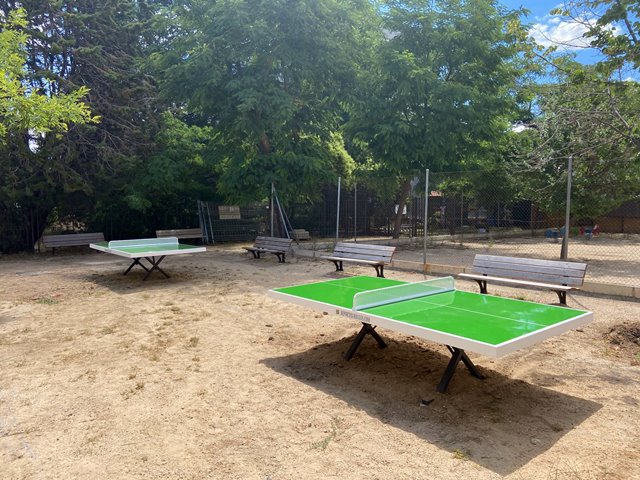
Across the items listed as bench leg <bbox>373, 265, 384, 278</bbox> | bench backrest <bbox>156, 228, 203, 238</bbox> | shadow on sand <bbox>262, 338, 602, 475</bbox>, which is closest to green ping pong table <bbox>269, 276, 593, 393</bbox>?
shadow on sand <bbox>262, 338, 602, 475</bbox>

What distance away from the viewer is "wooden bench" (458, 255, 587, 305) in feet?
24.9

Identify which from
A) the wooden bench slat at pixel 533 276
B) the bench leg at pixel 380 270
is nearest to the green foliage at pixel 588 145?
the wooden bench slat at pixel 533 276

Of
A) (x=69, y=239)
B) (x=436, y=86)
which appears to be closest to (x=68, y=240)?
(x=69, y=239)

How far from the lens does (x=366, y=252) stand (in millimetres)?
11305

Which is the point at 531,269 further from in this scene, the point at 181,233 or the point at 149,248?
the point at 181,233

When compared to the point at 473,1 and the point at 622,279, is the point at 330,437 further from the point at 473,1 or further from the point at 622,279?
the point at 473,1

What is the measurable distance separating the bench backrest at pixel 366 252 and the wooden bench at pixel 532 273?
227 centimetres

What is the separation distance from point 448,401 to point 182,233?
640 inches

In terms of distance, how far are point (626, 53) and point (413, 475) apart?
6576 millimetres

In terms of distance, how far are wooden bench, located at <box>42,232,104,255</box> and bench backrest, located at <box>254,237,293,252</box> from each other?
21.7 feet

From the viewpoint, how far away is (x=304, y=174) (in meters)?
16.4

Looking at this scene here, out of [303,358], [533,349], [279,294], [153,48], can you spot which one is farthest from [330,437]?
[153,48]

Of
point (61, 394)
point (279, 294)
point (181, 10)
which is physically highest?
point (181, 10)

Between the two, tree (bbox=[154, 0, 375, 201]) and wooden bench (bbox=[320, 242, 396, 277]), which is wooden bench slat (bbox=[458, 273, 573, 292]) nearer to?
wooden bench (bbox=[320, 242, 396, 277])
